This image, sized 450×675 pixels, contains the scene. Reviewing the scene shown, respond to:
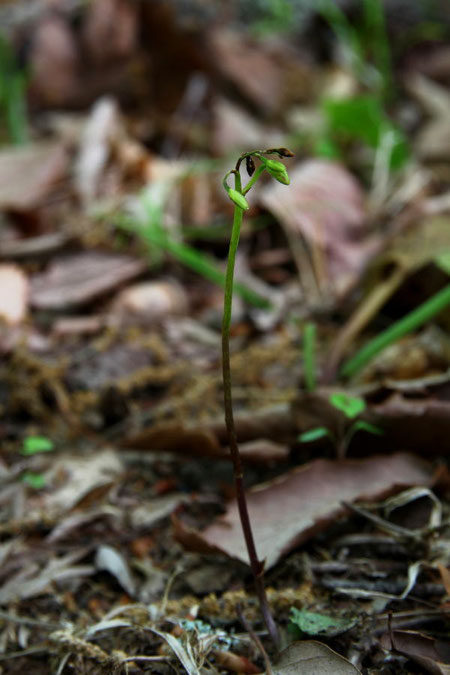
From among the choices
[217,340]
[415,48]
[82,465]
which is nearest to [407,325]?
[217,340]

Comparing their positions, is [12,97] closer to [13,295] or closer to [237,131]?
[237,131]

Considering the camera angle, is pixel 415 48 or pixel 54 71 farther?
pixel 415 48

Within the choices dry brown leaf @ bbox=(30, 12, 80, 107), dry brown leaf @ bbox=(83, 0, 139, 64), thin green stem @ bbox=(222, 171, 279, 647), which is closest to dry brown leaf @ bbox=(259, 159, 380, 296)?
thin green stem @ bbox=(222, 171, 279, 647)

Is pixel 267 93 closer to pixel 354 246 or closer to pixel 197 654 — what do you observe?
pixel 354 246

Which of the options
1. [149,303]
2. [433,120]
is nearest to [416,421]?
[149,303]

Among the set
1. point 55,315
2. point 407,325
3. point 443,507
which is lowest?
point 443,507

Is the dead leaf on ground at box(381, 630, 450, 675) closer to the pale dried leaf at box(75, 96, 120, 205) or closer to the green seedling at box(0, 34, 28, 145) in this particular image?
the pale dried leaf at box(75, 96, 120, 205)

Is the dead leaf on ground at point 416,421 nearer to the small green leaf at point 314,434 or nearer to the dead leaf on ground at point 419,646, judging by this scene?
the small green leaf at point 314,434

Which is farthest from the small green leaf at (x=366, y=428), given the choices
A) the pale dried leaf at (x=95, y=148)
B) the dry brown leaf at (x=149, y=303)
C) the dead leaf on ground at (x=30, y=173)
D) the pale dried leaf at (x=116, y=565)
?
the pale dried leaf at (x=95, y=148)

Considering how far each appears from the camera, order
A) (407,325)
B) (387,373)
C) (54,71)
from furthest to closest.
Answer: (54,71) < (387,373) < (407,325)
